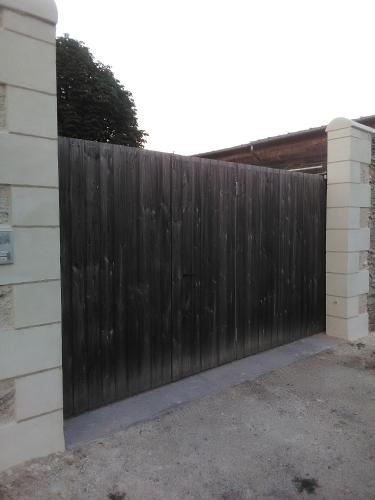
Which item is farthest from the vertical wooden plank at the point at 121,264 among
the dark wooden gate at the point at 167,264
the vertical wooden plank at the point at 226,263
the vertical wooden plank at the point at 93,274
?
the vertical wooden plank at the point at 226,263

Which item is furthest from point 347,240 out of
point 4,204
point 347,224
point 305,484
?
point 4,204

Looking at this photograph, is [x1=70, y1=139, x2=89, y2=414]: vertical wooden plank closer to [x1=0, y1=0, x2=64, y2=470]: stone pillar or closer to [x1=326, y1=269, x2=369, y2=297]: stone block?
[x1=0, y1=0, x2=64, y2=470]: stone pillar

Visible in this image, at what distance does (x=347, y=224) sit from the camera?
5145mm

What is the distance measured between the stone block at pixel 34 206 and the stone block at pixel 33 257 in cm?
5

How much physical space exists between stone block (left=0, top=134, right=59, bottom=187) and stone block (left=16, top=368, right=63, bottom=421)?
1221mm

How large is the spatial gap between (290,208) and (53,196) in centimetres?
321

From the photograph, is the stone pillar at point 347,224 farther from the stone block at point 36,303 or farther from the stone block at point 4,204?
the stone block at point 4,204

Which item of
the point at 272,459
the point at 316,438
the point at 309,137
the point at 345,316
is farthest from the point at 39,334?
the point at 309,137

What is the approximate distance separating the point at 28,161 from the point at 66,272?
91cm

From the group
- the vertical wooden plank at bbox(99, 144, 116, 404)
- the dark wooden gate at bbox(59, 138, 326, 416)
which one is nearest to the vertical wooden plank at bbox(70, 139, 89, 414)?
the dark wooden gate at bbox(59, 138, 326, 416)

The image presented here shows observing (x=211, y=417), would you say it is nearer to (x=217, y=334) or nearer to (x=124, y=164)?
(x=217, y=334)

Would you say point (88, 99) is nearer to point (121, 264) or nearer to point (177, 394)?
point (121, 264)

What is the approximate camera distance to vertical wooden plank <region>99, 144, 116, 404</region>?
3111 millimetres

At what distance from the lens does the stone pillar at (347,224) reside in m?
5.11
